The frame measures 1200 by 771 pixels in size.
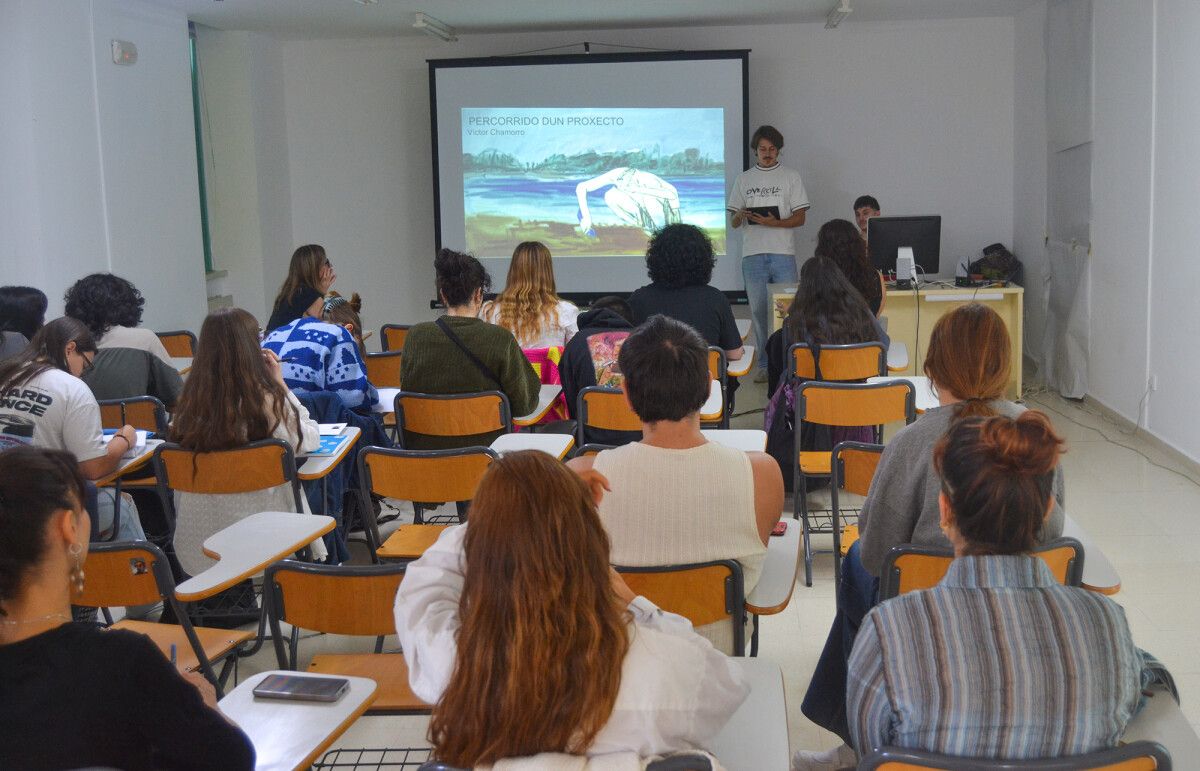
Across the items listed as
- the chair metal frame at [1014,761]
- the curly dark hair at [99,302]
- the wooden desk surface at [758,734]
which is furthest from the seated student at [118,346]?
the chair metal frame at [1014,761]

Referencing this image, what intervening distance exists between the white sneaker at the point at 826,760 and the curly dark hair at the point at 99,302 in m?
3.26

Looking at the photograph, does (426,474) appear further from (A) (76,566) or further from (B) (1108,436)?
(B) (1108,436)

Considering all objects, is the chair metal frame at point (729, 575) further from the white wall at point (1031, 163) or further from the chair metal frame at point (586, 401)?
the white wall at point (1031, 163)

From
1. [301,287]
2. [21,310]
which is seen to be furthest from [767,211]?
[21,310]

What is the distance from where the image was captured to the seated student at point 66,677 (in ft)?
4.80

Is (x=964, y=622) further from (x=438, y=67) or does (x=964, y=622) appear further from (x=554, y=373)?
(x=438, y=67)

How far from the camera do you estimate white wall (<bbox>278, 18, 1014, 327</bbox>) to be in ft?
27.9

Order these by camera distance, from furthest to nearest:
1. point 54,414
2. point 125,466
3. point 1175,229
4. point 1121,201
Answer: point 1121,201, point 1175,229, point 125,466, point 54,414

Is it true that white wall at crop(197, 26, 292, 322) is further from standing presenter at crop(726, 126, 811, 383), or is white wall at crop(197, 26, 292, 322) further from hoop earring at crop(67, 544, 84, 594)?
hoop earring at crop(67, 544, 84, 594)

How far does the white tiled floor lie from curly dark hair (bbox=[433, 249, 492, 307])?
146cm

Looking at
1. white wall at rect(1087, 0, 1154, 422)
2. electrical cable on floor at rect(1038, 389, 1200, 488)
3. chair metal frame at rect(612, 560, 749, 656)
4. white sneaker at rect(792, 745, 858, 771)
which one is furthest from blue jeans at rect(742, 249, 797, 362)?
chair metal frame at rect(612, 560, 749, 656)

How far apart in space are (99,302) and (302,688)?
10.3 ft

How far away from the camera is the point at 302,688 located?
1847mm

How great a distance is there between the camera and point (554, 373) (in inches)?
200
